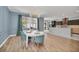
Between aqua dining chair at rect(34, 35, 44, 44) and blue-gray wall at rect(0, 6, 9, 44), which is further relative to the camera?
aqua dining chair at rect(34, 35, 44, 44)

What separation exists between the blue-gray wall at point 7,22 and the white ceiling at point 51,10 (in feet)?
0.56

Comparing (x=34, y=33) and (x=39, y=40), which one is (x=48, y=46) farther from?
(x=34, y=33)

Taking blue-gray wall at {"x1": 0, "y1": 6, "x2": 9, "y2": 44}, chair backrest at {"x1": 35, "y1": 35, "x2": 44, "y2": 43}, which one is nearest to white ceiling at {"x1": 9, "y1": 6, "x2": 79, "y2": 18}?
blue-gray wall at {"x1": 0, "y1": 6, "x2": 9, "y2": 44}

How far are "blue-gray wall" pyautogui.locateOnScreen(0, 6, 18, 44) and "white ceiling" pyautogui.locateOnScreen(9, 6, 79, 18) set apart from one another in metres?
0.17

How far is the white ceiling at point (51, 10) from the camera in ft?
9.59

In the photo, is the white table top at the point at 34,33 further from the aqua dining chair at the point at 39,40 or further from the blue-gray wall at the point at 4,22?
the blue-gray wall at the point at 4,22

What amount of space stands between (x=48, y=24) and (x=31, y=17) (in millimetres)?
465

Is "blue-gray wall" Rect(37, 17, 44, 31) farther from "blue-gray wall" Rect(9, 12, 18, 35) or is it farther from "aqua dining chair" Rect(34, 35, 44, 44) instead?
"blue-gray wall" Rect(9, 12, 18, 35)

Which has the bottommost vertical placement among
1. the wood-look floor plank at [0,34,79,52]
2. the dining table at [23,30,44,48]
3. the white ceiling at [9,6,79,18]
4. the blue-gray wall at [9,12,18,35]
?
the wood-look floor plank at [0,34,79,52]

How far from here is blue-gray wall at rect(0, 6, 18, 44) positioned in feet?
9.44

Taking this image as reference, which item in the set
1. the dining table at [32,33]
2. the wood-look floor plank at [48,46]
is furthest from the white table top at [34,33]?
the wood-look floor plank at [48,46]

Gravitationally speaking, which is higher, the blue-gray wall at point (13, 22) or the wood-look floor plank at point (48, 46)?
the blue-gray wall at point (13, 22)

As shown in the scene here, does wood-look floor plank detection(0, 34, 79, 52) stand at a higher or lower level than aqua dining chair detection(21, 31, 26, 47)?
lower
